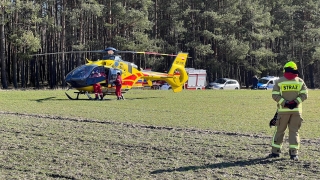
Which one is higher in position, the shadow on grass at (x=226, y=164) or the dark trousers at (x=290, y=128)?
the dark trousers at (x=290, y=128)

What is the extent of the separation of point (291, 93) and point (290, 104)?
0.80 ft

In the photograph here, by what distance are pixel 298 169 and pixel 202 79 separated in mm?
37668

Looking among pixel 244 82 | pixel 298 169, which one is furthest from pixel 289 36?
pixel 298 169

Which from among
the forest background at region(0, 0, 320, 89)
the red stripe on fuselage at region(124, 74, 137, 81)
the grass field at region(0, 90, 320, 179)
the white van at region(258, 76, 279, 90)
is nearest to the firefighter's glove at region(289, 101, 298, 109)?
the grass field at region(0, 90, 320, 179)

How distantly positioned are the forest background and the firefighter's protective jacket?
103 feet

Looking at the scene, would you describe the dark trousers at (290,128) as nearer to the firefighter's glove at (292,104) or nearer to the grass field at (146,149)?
the firefighter's glove at (292,104)

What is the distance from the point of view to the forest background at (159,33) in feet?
126

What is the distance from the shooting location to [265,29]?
52344mm

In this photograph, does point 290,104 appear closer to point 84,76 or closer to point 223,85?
point 84,76

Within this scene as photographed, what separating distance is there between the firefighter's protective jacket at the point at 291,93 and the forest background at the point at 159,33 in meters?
31.4

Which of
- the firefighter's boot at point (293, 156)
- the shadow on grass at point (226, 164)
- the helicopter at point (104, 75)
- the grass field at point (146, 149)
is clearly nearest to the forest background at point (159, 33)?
the helicopter at point (104, 75)

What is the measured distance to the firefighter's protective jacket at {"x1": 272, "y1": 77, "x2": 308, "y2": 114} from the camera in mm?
7430

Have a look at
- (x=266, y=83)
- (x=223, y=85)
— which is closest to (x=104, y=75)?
(x=223, y=85)

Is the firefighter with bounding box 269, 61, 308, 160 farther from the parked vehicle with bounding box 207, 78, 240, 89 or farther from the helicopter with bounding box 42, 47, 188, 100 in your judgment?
the parked vehicle with bounding box 207, 78, 240, 89
